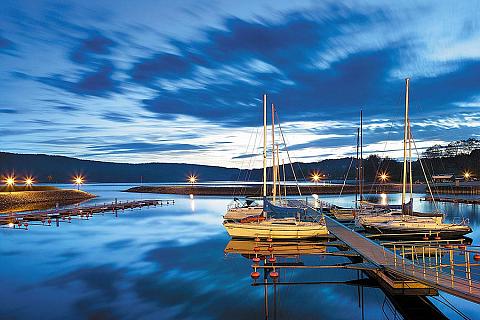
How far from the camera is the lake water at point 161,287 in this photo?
1656 cm

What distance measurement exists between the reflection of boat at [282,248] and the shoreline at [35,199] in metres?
49.9

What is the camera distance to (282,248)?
27.1m

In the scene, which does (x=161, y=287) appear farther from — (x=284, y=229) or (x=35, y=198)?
(x=35, y=198)

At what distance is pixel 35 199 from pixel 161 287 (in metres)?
72.7

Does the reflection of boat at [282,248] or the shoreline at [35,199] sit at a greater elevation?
the shoreline at [35,199]

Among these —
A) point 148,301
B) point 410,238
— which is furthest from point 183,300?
point 410,238

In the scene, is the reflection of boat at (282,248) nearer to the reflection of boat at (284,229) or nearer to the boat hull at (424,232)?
the reflection of boat at (284,229)

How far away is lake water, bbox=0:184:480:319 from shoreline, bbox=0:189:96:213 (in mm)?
39841

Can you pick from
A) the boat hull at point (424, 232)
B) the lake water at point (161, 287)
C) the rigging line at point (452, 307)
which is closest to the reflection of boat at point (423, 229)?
the boat hull at point (424, 232)

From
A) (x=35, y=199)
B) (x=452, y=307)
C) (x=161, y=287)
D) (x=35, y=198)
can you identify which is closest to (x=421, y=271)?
(x=452, y=307)

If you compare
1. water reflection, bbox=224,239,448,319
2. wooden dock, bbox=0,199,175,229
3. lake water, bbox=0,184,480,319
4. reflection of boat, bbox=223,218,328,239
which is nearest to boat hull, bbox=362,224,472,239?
lake water, bbox=0,184,480,319

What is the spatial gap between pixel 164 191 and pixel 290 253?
120m

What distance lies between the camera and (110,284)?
68.9 ft

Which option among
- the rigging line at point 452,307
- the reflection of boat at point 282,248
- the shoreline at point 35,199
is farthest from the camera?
the shoreline at point 35,199
